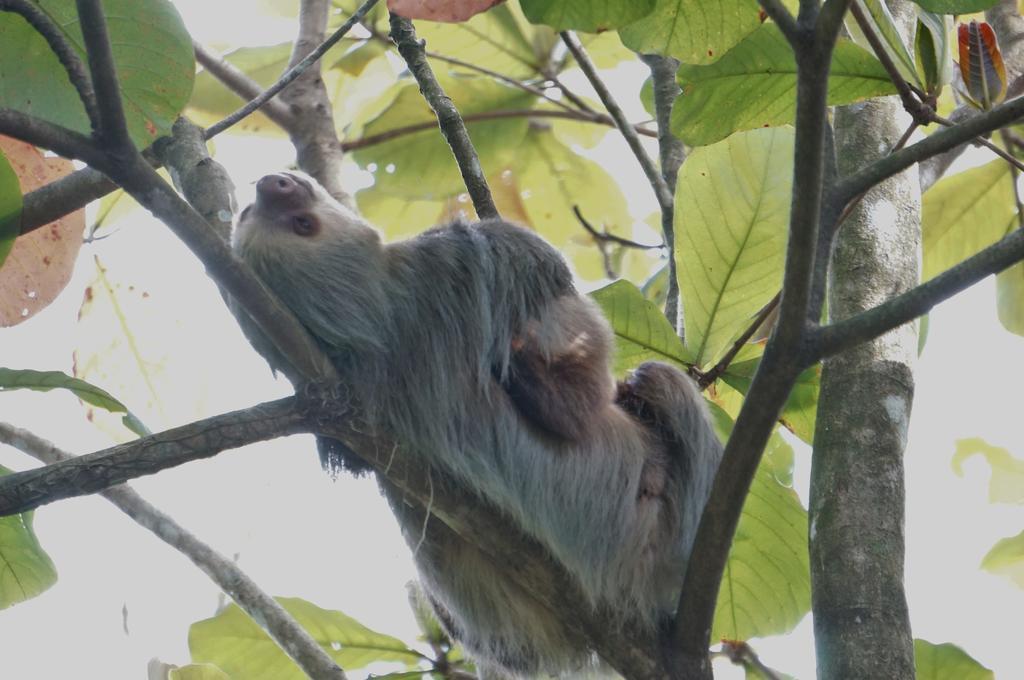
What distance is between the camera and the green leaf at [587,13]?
3416 millimetres

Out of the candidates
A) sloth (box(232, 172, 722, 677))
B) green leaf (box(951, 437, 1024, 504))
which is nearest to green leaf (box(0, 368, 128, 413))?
sloth (box(232, 172, 722, 677))

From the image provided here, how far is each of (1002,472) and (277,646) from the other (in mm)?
3798

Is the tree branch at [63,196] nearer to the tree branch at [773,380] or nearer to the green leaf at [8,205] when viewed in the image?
the green leaf at [8,205]

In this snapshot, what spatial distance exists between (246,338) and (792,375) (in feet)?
6.56

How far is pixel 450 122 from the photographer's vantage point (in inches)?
190

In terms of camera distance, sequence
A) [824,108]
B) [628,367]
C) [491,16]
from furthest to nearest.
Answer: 1. [491,16]
2. [628,367]
3. [824,108]

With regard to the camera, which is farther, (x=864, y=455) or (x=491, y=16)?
(x=491, y=16)

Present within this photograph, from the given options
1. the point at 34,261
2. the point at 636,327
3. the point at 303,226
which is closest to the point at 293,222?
the point at 303,226

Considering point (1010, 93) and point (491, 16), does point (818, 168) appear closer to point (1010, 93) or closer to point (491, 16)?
point (1010, 93)

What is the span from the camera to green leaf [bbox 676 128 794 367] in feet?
13.8

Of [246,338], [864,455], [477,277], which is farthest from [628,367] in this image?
[246,338]

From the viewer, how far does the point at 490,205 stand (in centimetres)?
490

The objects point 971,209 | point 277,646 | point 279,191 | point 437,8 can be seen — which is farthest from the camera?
point 971,209

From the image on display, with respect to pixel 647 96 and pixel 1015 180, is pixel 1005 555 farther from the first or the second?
pixel 647 96
